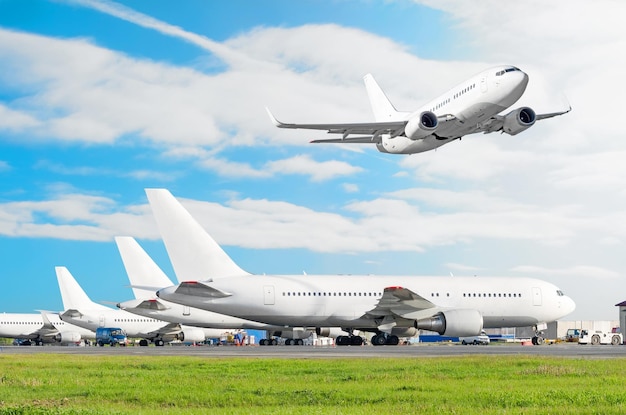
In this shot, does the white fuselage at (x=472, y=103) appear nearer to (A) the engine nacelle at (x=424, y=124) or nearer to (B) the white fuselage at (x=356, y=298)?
(A) the engine nacelle at (x=424, y=124)

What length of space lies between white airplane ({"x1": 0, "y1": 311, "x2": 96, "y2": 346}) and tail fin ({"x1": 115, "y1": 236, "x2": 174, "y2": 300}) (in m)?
27.2

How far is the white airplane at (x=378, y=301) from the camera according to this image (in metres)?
50.6

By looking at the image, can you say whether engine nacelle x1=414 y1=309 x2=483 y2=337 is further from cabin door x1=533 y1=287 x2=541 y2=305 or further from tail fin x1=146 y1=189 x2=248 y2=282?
tail fin x1=146 y1=189 x2=248 y2=282

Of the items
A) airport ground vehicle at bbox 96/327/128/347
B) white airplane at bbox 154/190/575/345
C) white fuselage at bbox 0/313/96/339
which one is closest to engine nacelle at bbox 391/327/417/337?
white airplane at bbox 154/190/575/345

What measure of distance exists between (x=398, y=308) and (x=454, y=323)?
11.9ft

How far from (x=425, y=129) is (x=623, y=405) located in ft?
95.6

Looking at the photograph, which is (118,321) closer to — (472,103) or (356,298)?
(356,298)

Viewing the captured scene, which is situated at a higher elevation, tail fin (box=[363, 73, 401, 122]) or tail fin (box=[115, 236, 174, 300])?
tail fin (box=[363, 73, 401, 122])

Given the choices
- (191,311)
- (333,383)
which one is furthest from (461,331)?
(333,383)

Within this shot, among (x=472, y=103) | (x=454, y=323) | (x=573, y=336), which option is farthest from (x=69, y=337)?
(x=472, y=103)

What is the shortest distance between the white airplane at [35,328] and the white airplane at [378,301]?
46065 millimetres

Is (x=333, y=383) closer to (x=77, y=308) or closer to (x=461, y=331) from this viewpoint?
(x=461, y=331)

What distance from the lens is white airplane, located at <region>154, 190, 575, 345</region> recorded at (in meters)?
50.6

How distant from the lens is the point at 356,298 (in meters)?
53.5
